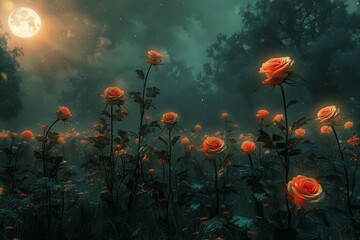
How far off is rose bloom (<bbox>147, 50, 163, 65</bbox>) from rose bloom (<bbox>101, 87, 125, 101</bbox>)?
0.59m

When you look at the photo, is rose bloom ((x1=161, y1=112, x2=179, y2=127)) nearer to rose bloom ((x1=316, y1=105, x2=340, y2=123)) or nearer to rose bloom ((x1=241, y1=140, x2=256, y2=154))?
rose bloom ((x1=241, y1=140, x2=256, y2=154))

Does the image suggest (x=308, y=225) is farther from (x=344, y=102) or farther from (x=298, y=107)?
(x=298, y=107)

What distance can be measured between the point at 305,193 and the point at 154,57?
2.67m

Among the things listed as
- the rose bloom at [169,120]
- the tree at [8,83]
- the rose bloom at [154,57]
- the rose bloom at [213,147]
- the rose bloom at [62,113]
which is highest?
the tree at [8,83]

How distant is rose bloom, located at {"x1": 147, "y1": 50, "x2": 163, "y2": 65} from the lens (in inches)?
146

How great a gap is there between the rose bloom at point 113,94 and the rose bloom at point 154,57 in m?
0.59

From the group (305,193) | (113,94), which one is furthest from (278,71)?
(113,94)

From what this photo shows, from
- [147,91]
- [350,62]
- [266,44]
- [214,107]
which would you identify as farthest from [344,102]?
[214,107]

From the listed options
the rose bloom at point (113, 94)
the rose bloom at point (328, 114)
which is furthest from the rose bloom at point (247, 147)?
the rose bloom at point (113, 94)

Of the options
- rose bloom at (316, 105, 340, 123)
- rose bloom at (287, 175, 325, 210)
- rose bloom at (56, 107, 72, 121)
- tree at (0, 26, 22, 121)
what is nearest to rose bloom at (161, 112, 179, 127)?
rose bloom at (56, 107, 72, 121)

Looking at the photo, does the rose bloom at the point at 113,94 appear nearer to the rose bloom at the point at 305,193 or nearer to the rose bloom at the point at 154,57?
the rose bloom at the point at 154,57

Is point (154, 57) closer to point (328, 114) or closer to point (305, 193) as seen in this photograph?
point (328, 114)

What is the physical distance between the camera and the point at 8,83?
839 inches

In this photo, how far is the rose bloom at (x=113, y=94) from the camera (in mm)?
3537
